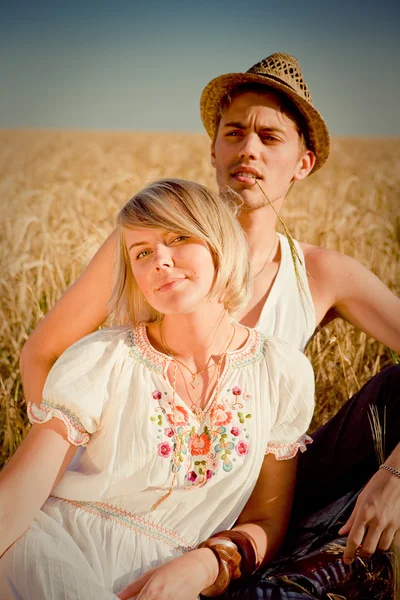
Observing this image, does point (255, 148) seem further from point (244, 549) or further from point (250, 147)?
point (244, 549)

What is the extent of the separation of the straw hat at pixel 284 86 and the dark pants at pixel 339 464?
3.70 feet

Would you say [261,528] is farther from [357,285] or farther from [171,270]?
[357,285]

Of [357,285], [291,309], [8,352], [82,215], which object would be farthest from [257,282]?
[82,215]

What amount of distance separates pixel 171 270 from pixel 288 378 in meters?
0.46

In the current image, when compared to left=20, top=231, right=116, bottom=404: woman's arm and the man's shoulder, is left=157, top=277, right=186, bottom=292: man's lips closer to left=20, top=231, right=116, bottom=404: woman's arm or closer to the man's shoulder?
left=20, top=231, right=116, bottom=404: woman's arm

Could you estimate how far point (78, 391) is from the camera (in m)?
1.81

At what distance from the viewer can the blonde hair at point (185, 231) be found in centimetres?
186

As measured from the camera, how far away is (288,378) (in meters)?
2.00

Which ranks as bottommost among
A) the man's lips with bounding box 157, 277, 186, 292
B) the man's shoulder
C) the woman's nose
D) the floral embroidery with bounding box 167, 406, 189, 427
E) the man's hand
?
the man's hand

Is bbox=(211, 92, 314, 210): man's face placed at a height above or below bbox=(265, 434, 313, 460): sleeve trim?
above

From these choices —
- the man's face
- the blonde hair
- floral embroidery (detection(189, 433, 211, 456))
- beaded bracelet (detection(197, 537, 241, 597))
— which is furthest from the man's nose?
beaded bracelet (detection(197, 537, 241, 597))

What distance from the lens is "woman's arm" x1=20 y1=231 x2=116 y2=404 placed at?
2.54 meters

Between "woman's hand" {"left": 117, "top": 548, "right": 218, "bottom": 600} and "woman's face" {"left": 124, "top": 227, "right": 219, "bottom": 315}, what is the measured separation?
→ 2.01 feet

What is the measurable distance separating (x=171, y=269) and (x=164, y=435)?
43cm
